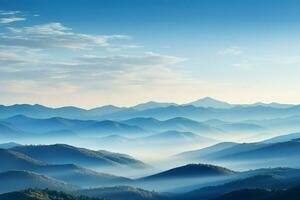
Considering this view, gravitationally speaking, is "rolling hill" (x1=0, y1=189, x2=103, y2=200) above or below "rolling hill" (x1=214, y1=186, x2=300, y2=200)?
above

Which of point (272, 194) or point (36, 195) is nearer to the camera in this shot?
point (36, 195)

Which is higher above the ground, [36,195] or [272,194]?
[36,195]

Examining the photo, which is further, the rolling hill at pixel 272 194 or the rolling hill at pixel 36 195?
the rolling hill at pixel 36 195

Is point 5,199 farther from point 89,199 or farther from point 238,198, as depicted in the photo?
point 238,198

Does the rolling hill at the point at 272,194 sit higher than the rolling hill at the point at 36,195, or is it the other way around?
the rolling hill at the point at 36,195

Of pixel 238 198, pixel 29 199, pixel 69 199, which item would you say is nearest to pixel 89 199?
pixel 69 199

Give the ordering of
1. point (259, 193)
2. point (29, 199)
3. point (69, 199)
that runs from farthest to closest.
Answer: point (259, 193) < point (69, 199) < point (29, 199)

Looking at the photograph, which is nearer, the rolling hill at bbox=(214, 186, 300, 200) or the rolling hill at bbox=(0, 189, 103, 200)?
the rolling hill at bbox=(214, 186, 300, 200)

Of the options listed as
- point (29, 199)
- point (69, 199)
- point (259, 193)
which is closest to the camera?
point (29, 199)

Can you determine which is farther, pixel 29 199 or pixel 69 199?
pixel 69 199

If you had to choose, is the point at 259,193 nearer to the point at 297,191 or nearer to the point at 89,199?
the point at 297,191
